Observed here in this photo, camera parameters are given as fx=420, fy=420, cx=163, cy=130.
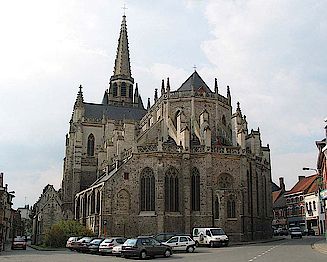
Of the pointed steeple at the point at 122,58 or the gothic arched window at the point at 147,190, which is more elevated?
the pointed steeple at the point at 122,58

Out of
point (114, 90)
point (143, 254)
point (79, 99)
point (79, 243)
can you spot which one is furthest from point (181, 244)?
point (114, 90)

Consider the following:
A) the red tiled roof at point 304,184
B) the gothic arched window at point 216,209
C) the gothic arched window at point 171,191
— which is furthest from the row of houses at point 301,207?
the gothic arched window at point 171,191

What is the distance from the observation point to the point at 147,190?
136 feet

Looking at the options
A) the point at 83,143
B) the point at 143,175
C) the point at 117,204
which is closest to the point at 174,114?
the point at 143,175

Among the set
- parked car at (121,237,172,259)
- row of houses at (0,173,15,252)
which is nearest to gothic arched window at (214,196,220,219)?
parked car at (121,237,172,259)

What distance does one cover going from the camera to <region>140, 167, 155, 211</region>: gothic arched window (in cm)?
4119

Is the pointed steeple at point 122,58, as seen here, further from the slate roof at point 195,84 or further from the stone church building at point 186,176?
the slate roof at point 195,84

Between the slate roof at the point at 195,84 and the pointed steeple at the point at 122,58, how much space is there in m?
26.0

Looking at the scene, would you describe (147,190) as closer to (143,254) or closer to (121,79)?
(143,254)

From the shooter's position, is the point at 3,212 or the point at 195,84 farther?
the point at 195,84

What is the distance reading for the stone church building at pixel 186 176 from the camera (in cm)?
4050

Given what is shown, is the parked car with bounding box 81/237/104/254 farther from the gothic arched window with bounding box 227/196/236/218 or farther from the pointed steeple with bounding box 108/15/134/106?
the pointed steeple with bounding box 108/15/134/106

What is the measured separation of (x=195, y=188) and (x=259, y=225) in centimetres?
1036

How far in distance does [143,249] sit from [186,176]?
56.6 feet
